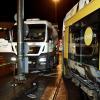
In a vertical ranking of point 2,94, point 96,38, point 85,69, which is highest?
point 96,38

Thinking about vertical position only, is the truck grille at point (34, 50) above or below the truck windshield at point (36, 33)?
below

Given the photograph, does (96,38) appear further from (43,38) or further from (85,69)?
(43,38)

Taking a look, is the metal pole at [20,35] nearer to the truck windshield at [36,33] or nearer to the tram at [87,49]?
the truck windshield at [36,33]

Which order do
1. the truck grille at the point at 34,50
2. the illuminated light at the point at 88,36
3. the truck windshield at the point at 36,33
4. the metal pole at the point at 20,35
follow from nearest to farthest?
the illuminated light at the point at 88,36
the metal pole at the point at 20,35
the truck windshield at the point at 36,33
the truck grille at the point at 34,50

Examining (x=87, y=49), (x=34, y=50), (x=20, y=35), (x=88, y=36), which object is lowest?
(x=34, y=50)

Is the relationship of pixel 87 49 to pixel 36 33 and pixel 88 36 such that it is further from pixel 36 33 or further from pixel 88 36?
pixel 36 33

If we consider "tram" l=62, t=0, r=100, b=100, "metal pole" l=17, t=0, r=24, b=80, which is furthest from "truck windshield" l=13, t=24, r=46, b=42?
"tram" l=62, t=0, r=100, b=100

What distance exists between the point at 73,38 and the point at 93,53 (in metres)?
3.86

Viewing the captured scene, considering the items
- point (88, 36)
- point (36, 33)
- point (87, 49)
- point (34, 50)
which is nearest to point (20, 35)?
point (36, 33)

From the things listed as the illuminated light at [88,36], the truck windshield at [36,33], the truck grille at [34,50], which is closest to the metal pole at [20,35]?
the truck windshield at [36,33]

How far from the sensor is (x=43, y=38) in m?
21.7

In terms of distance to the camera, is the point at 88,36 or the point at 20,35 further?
the point at 20,35

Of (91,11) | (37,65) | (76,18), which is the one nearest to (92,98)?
(91,11)

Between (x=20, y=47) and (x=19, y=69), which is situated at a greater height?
(x=20, y=47)
